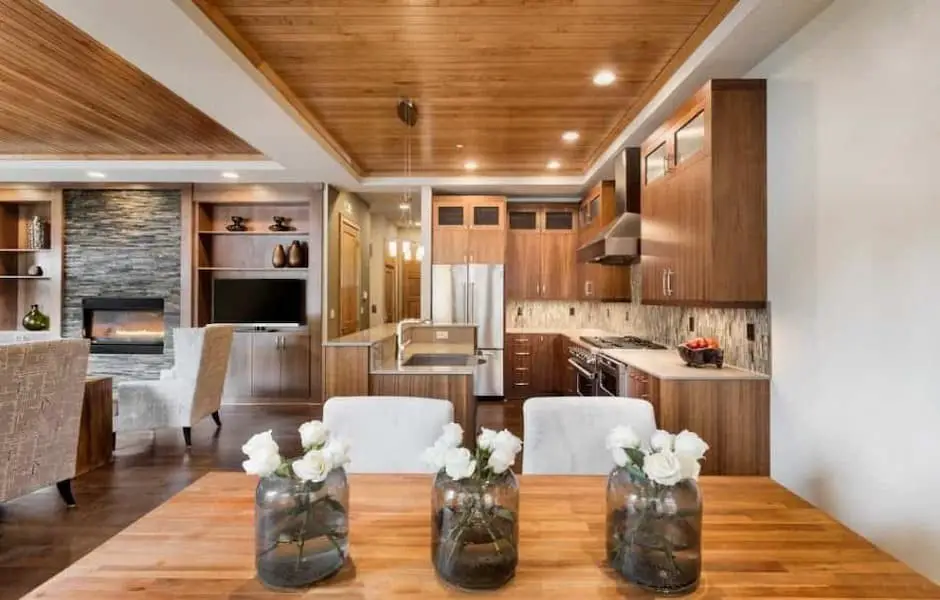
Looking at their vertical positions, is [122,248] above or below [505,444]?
above

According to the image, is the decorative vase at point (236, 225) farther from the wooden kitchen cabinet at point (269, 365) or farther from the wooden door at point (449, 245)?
the wooden door at point (449, 245)

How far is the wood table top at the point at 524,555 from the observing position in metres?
0.96

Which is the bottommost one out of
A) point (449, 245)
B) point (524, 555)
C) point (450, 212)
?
point (524, 555)

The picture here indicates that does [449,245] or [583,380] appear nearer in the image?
[583,380]

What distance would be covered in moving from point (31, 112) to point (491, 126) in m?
3.66

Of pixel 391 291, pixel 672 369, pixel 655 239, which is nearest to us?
pixel 672 369

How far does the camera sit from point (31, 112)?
398cm

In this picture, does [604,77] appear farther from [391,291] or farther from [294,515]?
[391,291]

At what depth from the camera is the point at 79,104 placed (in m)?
3.81

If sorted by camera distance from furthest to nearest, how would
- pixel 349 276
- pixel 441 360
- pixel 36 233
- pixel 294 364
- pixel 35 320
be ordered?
Answer: pixel 349 276 → pixel 294 364 → pixel 36 233 → pixel 35 320 → pixel 441 360

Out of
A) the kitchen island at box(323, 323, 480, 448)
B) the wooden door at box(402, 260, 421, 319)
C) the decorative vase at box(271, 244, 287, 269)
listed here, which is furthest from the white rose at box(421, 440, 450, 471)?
the wooden door at box(402, 260, 421, 319)

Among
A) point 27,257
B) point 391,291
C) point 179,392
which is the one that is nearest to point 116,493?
point 179,392

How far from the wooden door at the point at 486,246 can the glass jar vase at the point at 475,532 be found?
542 cm

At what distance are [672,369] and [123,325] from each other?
6282 mm
